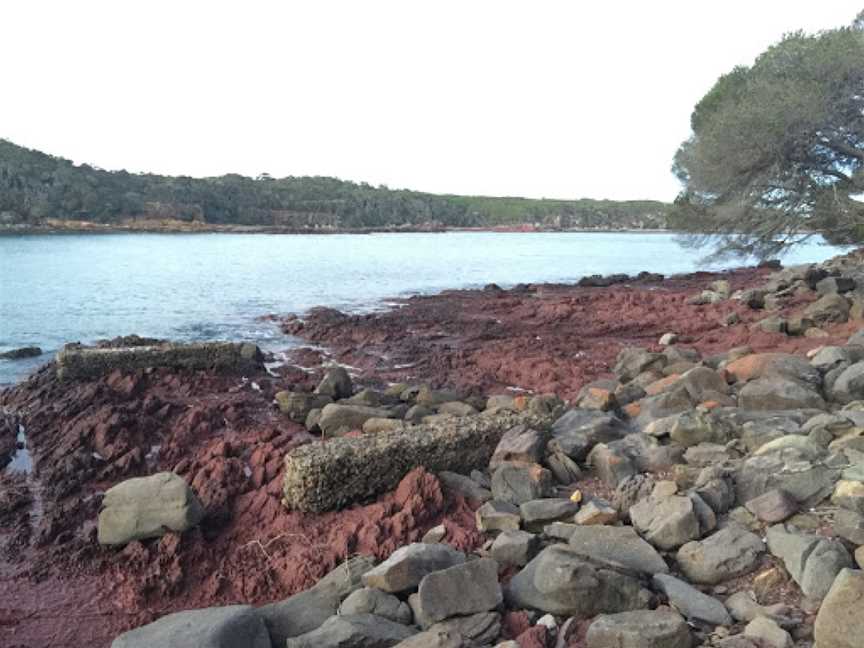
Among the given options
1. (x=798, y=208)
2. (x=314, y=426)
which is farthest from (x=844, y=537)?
(x=798, y=208)

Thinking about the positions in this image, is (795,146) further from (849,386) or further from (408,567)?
(408,567)

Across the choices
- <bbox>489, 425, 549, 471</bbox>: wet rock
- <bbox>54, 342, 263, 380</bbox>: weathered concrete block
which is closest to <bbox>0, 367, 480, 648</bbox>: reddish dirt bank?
<bbox>489, 425, 549, 471</bbox>: wet rock

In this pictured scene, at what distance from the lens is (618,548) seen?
4766mm

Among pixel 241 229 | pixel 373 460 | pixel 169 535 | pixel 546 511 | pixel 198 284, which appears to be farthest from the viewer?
pixel 241 229

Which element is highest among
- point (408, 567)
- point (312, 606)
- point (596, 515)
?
point (596, 515)

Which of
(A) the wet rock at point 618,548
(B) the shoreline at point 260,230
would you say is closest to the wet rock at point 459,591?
(A) the wet rock at point 618,548

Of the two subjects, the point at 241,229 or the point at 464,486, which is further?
the point at 241,229

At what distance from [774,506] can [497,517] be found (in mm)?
1967

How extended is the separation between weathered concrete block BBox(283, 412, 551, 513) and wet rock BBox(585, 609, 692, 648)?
289cm

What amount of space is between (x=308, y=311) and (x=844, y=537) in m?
21.0

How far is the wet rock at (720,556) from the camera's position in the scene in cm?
443

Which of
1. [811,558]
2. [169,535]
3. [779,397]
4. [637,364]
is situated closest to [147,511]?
[169,535]

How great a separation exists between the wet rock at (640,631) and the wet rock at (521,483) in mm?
2072

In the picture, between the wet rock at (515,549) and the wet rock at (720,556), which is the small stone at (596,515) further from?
the wet rock at (720,556)
